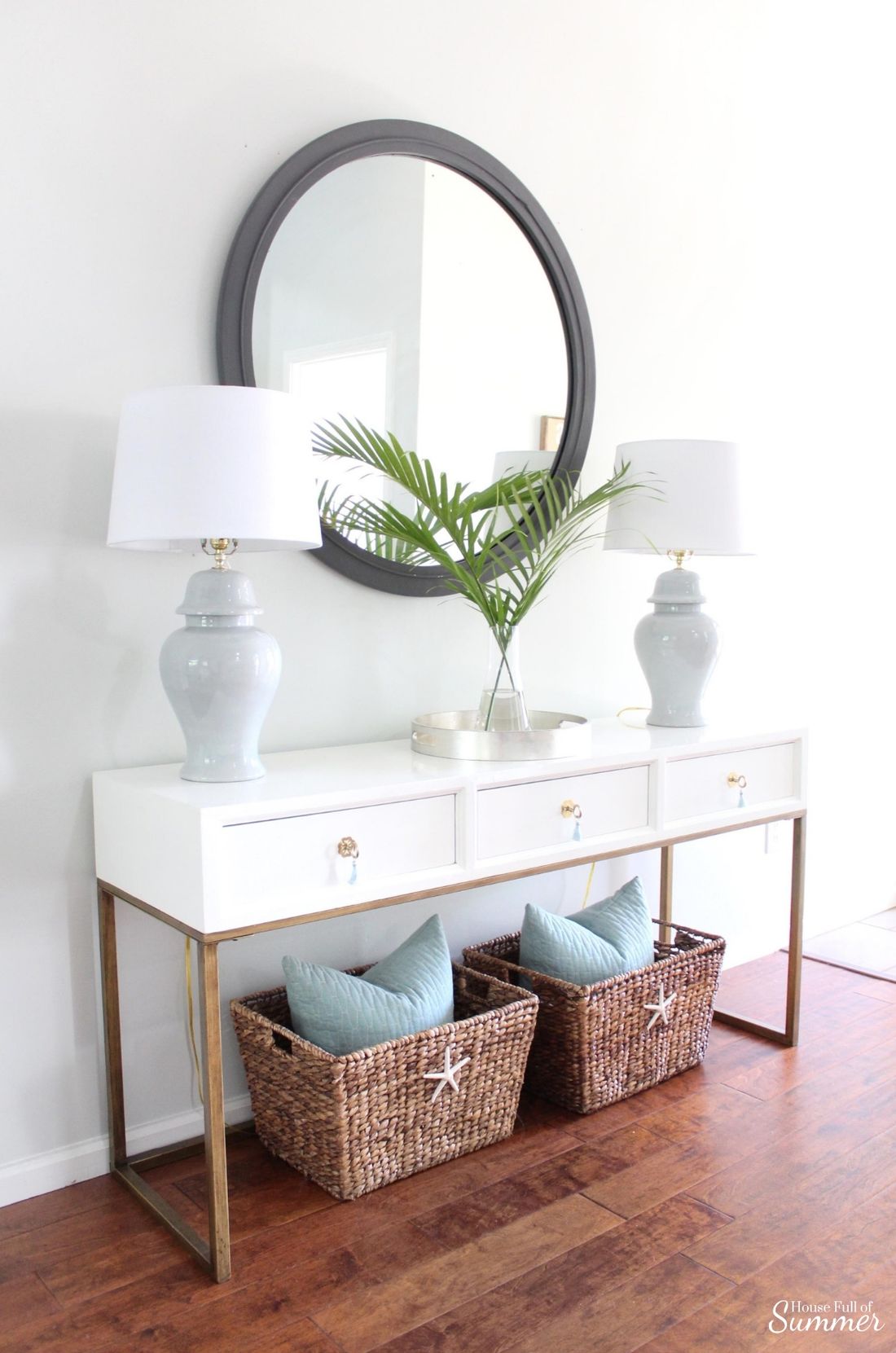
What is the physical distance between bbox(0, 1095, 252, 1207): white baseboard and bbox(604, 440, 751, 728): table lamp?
1188 millimetres

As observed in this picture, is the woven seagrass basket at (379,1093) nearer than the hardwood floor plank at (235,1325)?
No

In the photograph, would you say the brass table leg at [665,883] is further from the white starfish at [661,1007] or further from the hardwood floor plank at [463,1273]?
the hardwood floor plank at [463,1273]

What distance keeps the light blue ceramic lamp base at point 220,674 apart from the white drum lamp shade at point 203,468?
0.47 ft

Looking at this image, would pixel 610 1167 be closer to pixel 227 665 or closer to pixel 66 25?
pixel 227 665

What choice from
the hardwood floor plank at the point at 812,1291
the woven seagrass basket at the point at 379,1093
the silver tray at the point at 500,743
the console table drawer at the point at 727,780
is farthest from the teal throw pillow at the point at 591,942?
the hardwood floor plank at the point at 812,1291

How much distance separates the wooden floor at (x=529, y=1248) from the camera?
1.48 m

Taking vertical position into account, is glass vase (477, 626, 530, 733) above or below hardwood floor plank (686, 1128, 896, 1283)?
above

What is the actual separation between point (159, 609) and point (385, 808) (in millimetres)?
532

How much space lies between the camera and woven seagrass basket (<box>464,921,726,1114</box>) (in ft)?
6.78

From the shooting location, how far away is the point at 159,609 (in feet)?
6.21

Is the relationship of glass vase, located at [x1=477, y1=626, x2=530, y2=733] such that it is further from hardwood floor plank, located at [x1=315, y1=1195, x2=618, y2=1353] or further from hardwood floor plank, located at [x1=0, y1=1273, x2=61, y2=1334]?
hardwood floor plank, located at [x1=0, y1=1273, x2=61, y2=1334]

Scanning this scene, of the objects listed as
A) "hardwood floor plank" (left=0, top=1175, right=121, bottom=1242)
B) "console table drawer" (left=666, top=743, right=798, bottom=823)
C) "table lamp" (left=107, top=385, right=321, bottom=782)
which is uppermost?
"table lamp" (left=107, top=385, right=321, bottom=782)

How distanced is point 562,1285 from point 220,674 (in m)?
0.99

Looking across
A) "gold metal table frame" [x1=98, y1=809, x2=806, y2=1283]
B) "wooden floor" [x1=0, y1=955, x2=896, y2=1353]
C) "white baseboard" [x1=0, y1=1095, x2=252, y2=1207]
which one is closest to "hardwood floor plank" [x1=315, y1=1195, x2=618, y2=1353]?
"wooden floor" [x1=0, y1=955, x2=896, y2=1353]
